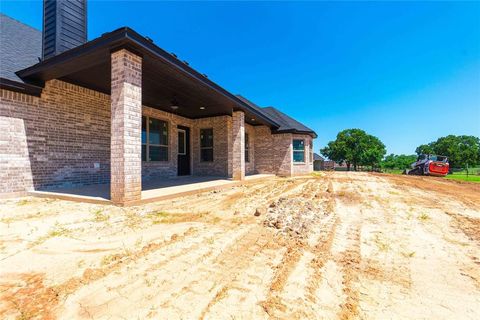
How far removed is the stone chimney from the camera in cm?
665

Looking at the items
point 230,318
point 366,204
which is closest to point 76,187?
point 230,318

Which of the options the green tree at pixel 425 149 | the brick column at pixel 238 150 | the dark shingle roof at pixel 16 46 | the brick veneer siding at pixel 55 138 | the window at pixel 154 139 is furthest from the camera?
the green tree at pixel 425 149

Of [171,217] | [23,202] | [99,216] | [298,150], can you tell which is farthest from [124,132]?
[298,150]

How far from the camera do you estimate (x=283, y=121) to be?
1504 cm

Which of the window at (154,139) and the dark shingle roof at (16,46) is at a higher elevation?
the dark shingle roof at (16,46)

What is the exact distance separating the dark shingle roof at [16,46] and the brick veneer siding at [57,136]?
Answer: 0.82 meters

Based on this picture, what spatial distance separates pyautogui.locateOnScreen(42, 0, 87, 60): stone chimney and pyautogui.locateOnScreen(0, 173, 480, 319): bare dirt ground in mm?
5505

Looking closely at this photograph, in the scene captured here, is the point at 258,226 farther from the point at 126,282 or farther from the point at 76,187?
the point at 76,187

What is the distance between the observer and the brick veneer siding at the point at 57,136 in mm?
5609

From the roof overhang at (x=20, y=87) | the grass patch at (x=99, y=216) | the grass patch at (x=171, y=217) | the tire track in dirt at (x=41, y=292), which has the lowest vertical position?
the tire track in dirt at (x=41, y=292)

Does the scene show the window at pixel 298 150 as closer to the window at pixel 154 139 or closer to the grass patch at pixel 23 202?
the window at pixel 154 139

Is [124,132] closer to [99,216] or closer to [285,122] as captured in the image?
[99,216]

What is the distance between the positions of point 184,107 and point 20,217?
6.98 metres

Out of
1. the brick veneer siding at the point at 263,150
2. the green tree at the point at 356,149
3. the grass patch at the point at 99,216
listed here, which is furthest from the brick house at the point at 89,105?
the green tree at the point at 356,149
